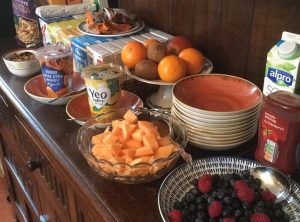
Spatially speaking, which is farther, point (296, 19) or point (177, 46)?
point (177, 46)

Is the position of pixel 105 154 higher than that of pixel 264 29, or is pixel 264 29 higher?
pixel 264 29

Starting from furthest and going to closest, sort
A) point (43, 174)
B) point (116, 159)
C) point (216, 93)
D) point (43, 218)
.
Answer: point (43, 218) < point (43, 174) < point (216, 93) < point (116, 159)

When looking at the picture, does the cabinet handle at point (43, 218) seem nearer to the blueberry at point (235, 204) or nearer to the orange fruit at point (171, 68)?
the orange fruit at point (171, 68)

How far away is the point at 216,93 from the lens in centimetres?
92

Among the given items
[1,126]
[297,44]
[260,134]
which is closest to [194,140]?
[260,134]

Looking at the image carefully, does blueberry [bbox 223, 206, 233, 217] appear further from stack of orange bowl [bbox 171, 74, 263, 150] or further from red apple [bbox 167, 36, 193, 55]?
red apple [bbox 167, 36, 193, 55]

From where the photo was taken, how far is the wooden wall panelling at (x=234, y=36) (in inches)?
38.4

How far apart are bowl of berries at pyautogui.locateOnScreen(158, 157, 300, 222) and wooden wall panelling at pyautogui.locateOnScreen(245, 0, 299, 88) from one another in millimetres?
343

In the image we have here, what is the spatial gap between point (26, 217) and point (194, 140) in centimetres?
103

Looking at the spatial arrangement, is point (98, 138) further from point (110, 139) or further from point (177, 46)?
point (177, 46)

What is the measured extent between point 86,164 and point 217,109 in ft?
1.08

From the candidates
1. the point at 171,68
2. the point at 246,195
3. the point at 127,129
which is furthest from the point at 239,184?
the point at 171,68

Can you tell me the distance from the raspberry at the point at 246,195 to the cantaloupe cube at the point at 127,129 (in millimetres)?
251

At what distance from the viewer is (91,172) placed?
78cm
